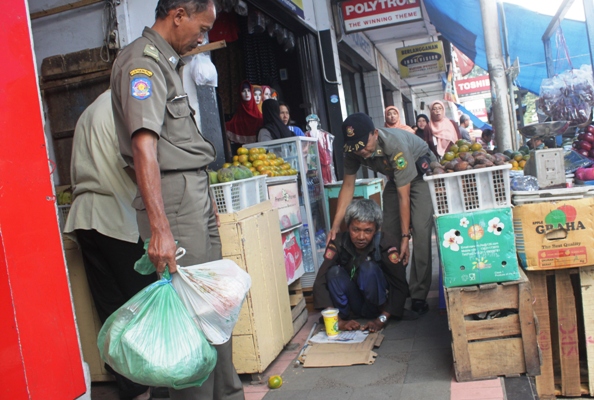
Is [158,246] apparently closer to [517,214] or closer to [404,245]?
[517,214]

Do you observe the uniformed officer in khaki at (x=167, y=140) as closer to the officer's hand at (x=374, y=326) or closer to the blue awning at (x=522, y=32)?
the officer's hand at (x=374, y=326)

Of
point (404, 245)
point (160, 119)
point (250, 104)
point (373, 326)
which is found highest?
point (250, 104)

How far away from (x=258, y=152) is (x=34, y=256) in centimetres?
309

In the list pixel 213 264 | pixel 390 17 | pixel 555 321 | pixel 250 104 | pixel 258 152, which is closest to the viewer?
pixel 213 264

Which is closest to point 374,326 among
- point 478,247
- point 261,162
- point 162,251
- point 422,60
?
point 478,247

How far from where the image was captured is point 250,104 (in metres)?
7.55

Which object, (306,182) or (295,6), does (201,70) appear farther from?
(295,6)

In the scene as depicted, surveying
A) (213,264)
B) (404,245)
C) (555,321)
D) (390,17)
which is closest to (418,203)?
(404,245)

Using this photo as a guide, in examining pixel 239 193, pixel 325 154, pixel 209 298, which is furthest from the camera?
pixel 325 154

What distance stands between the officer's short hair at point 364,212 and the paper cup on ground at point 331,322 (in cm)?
71

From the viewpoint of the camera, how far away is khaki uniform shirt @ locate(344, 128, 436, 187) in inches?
177

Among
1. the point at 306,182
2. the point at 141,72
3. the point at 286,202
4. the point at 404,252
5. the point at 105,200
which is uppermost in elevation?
the point at 141,72

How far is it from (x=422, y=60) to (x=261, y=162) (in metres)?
10.5

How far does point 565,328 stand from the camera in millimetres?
3521
